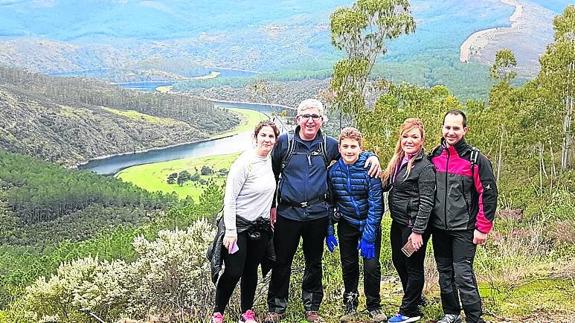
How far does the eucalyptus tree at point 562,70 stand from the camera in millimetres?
19375

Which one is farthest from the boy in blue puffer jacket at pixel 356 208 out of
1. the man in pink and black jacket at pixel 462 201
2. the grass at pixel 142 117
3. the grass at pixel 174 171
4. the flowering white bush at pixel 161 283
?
the grass at pixel 142 117

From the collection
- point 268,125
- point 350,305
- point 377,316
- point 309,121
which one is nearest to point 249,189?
point 268,125

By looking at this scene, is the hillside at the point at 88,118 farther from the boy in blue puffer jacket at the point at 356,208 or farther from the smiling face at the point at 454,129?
the smiling face at the point at 454,129

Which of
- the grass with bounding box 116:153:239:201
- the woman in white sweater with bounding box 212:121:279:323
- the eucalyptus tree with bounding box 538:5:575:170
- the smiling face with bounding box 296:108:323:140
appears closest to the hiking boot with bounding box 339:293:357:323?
the woman in white sweater with bounding box 212:121:279:323

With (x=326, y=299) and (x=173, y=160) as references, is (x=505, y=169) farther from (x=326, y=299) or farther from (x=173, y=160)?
(x=173, y=160)

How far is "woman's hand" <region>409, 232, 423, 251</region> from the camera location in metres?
3.76

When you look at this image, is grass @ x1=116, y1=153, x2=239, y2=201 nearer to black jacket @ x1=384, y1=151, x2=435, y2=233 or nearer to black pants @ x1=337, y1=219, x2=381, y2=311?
black pants @ x1=337, y1=219, x2=381, y2=311

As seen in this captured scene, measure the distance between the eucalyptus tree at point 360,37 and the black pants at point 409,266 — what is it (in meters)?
12.6

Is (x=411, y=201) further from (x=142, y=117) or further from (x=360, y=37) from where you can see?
(x=142, y=117)

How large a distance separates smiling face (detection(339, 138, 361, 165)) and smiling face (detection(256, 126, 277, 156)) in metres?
0.50

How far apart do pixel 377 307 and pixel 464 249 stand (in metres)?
0.86

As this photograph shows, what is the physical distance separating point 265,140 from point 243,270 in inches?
38.1

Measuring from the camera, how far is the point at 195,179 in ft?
214

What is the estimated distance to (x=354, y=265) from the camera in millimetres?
4191
